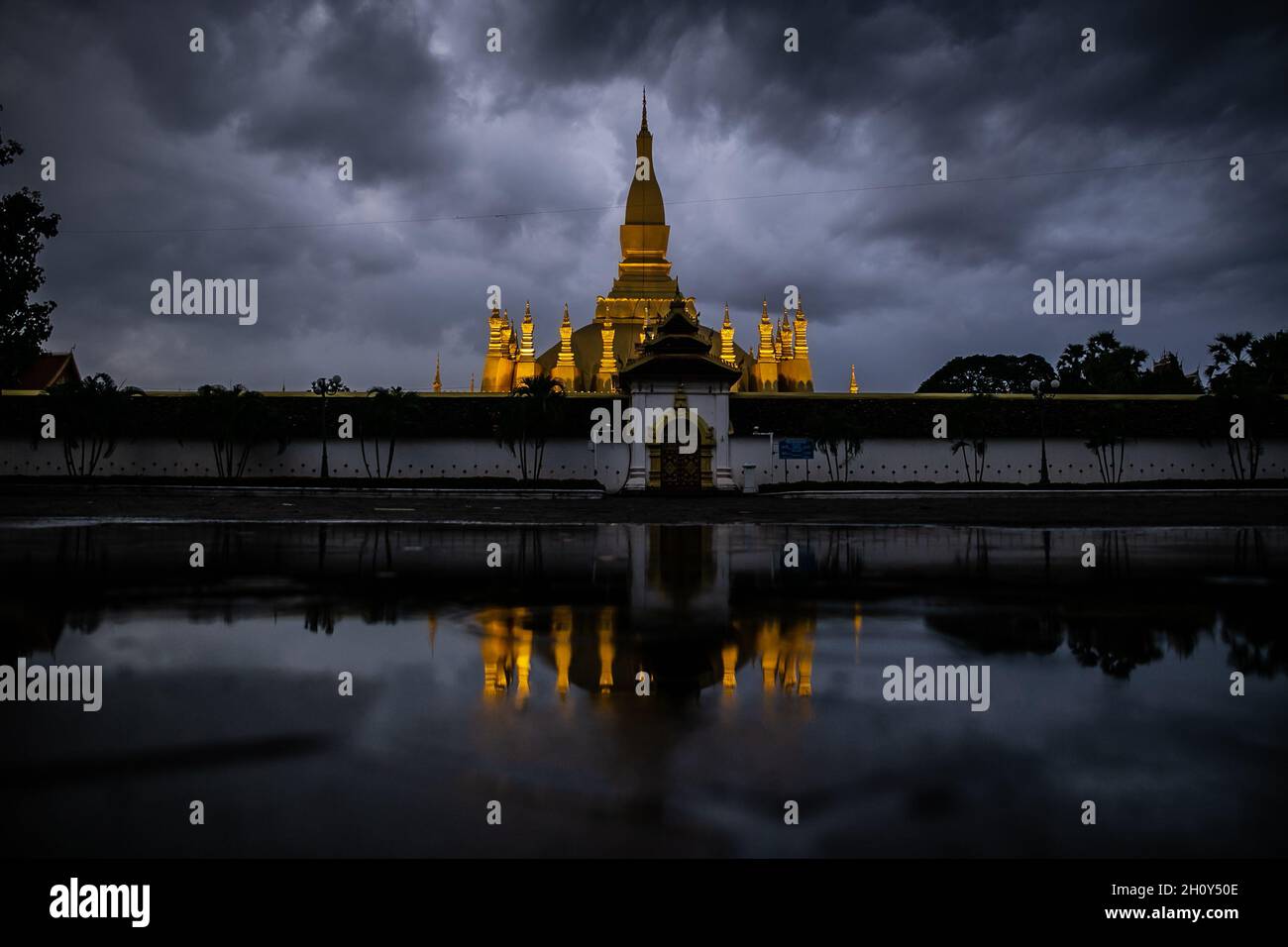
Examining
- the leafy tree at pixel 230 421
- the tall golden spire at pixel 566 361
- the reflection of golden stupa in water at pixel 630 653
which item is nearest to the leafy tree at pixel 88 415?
the leafy tree at pixel 230 421

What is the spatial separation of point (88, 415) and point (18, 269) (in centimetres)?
1398

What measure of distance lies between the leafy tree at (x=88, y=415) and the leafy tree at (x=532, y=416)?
17.7 metres

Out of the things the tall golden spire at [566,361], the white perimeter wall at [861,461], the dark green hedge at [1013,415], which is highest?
the tall golden spire at [566,361]

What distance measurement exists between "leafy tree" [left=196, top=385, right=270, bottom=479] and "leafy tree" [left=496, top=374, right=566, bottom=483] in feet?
37.4

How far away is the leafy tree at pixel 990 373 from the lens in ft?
278

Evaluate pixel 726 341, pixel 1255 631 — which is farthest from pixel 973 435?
pixel 1255 631

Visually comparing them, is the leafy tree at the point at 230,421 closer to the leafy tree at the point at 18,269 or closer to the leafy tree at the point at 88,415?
the leafy tree at the point at 88,415

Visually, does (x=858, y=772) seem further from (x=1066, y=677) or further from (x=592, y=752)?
(x=1066, y=677)

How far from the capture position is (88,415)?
38.9 metres

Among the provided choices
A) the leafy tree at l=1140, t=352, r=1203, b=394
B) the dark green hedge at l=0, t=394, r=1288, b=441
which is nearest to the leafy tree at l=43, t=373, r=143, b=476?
the dark green hedge at l=0, t=394, r=1288, b=441

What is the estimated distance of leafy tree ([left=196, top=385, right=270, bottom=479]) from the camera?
3969 cm

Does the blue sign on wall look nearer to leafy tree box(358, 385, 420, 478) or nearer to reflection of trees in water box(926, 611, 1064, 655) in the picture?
leafy tree box(358, 385, 420, 478)
